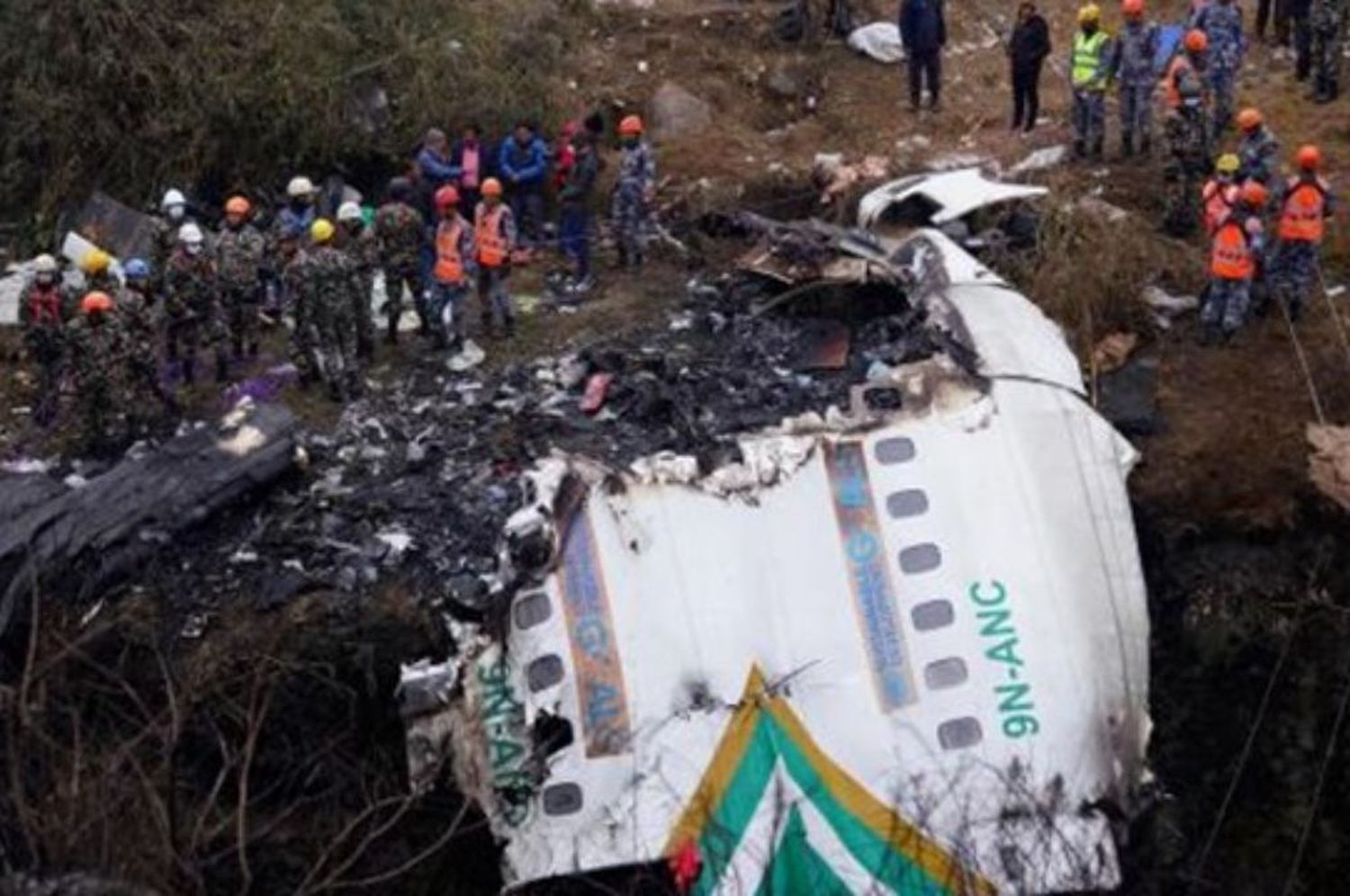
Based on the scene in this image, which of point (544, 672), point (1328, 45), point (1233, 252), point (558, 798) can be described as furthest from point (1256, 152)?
point (558, 798)

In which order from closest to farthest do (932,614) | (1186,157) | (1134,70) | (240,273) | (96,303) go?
(932,614)
(96,303)
(240,273)
(1186,157)
(1134,70)

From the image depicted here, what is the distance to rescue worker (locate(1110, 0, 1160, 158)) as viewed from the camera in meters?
12.1

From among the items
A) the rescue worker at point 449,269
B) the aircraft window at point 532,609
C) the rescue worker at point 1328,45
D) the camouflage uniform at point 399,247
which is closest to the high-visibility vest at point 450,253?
the rescue worker at point 449,269

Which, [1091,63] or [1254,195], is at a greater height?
[1254,195]

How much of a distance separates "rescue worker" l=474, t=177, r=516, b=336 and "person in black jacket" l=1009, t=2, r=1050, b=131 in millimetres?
4430

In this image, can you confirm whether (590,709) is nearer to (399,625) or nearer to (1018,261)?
(399,625)

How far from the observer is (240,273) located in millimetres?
10766

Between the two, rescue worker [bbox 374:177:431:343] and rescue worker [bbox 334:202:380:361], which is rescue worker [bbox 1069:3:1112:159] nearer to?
rescue worker [bbox 374:177:431:343]

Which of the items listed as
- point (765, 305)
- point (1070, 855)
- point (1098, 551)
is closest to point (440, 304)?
point (765, 305)

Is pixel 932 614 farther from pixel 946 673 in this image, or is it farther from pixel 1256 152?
pixel 1256 152

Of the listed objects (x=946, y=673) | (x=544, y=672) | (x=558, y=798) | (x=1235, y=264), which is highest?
(x=1235, y=264)

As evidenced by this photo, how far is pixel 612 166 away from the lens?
13.5m

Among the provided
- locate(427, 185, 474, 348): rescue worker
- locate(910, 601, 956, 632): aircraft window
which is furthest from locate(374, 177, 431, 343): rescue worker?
locate(910, 601, 956, 632): aircraft window

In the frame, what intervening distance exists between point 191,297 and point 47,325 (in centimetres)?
86
